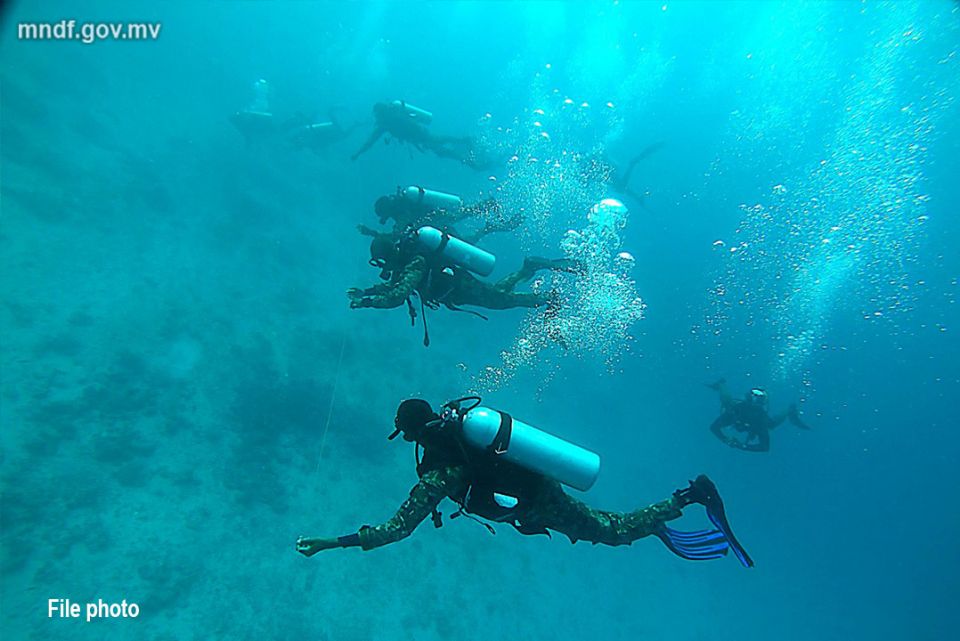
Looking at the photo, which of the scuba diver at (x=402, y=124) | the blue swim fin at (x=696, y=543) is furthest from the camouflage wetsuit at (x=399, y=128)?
the blue swim fin at (x=696, y=543)

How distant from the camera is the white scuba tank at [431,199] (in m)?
12.8

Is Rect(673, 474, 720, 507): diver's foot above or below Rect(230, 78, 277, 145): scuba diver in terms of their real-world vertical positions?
above

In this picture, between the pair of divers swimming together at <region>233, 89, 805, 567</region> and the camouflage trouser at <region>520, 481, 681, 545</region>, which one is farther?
the camouflage trouser at <region>520, 481, 681, 545</region>

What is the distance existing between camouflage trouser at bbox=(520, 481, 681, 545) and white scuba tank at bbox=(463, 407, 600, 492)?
438mm

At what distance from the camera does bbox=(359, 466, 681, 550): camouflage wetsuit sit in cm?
497

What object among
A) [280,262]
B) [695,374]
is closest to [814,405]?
[695,374]

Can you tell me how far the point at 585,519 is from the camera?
6.29 m

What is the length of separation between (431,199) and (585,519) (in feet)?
31.4

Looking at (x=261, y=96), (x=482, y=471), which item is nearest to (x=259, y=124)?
(x=261, y=96)

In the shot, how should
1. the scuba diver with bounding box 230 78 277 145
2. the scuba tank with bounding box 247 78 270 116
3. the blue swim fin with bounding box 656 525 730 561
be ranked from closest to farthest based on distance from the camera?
1. the blue swim fin with bounding box 656 525 730 561
2. the scuba diver with bounding box 230 78 277 145
3. the scuba tank with bounding box 247 78 270 116

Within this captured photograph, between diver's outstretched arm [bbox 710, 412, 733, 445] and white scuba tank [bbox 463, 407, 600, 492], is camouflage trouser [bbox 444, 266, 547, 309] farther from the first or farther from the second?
diver's outstretched arm [bbox 710, 412, 733, 445]

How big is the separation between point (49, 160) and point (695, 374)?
4340 centimetres

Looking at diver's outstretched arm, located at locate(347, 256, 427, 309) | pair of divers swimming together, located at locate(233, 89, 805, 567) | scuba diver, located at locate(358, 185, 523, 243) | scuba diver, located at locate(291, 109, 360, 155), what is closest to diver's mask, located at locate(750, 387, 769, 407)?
pair of divers swimming together, located at locate(233, 89, 805, 567)

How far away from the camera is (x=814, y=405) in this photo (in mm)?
49062
